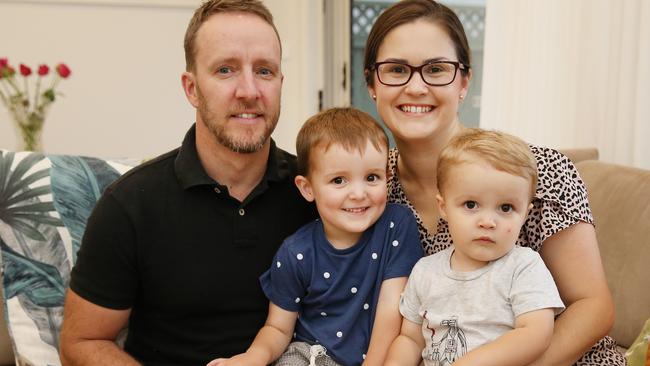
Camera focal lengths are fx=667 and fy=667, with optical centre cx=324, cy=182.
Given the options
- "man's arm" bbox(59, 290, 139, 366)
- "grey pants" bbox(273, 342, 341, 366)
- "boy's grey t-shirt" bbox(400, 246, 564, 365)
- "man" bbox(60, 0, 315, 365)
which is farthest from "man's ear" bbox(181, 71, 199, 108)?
"boy's grey t-shirt" bbox(400, 246, 564, 365)

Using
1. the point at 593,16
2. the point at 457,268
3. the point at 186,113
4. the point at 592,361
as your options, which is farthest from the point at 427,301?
the point at 186,113

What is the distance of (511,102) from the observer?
9.07 feet

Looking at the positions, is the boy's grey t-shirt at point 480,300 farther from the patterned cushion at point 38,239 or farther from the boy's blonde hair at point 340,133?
the patterned cushion at point 38,239

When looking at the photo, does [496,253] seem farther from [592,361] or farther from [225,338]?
[225,338]

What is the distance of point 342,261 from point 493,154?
0.44 m

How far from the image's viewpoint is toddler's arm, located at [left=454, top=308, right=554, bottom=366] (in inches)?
49.6

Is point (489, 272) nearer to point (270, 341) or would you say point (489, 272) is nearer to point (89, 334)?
point (270, 341)

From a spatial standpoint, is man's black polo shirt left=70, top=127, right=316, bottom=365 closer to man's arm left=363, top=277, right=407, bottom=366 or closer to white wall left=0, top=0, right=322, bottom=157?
man's arm left=363, top=277, right=407, bottom=366

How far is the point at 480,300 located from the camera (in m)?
1.33

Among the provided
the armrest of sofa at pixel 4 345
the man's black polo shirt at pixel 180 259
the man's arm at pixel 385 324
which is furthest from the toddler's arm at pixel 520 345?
the armrest of sofa at pixel 4 345

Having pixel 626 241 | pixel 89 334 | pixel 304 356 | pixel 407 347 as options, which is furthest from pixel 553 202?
pixel 89 334

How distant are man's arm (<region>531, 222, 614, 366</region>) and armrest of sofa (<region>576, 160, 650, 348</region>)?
1.35ft

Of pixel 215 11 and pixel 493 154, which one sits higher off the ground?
pixel 215 11

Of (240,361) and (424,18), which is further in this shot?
(424,18)
